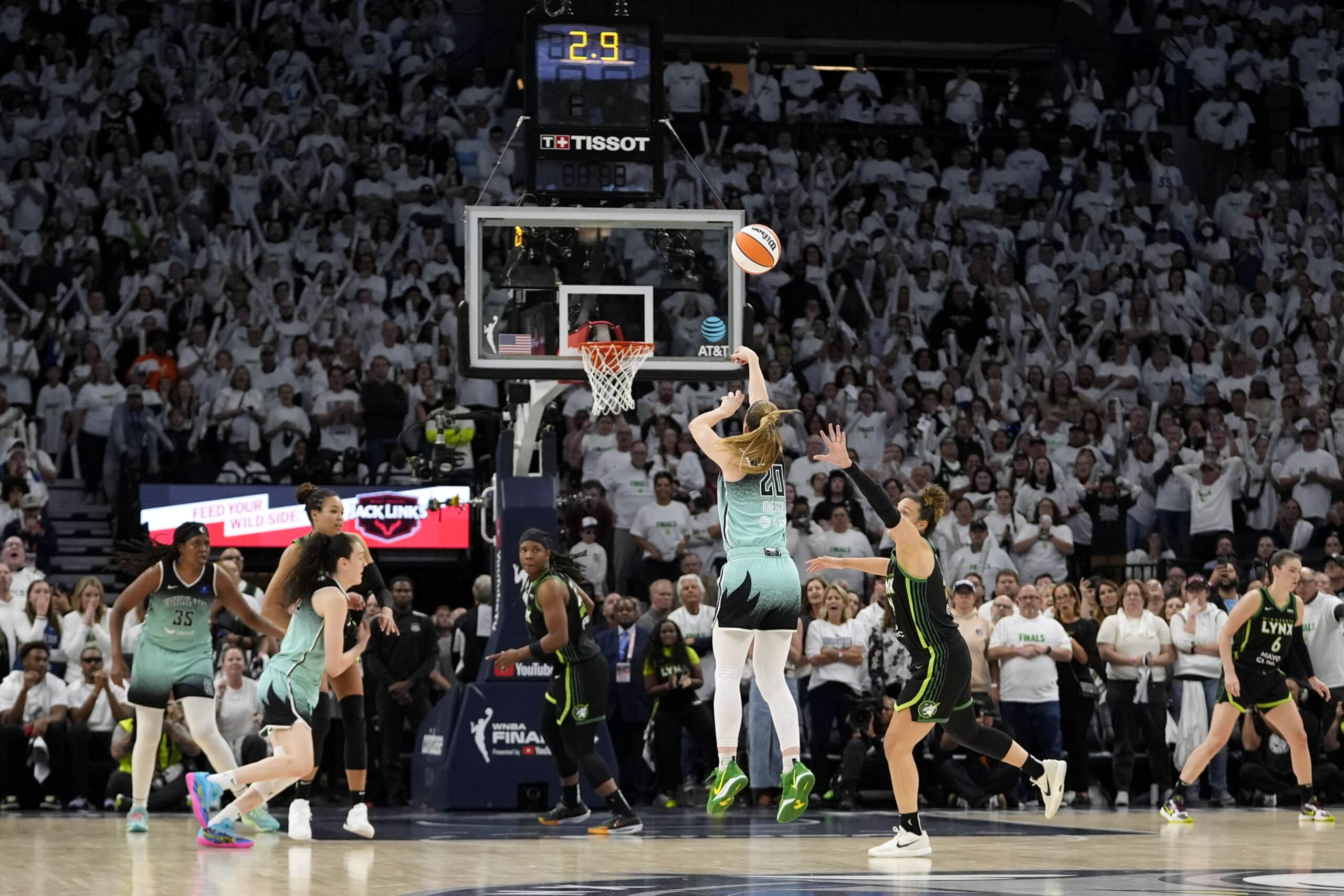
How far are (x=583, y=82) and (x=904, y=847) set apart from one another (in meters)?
6.81

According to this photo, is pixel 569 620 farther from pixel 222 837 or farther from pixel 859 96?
pixel 859 96

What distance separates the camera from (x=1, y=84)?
954 inches

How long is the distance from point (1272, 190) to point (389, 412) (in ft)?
46.0

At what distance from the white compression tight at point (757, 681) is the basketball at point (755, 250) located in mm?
2552

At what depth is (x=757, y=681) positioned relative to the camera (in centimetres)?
1034

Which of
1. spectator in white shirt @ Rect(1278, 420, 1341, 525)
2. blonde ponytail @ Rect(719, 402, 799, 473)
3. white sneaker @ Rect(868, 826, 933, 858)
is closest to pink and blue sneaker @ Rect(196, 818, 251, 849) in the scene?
white sneaker @ Rect(868, 826, 933, 858)

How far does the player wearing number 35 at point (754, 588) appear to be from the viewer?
10.1 metres

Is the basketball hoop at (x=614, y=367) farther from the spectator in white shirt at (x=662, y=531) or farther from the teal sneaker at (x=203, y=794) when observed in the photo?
the spectator in white shirt at (x=662, y=531)

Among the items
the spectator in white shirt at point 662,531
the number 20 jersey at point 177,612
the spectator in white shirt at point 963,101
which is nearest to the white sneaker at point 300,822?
the number 20 jersey at point 177,612

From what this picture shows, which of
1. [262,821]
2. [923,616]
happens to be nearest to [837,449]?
[923,616]

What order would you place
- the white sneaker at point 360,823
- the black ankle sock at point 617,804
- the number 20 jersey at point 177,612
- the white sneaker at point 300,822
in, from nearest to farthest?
the white sneaker at point 300,822
the white sneaker at point 360,823
the number 20 jersey at point 177,612
the black ankle sock at point 617,804

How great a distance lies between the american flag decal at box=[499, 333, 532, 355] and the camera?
14.7 m

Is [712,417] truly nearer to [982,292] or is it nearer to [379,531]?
[379,531]

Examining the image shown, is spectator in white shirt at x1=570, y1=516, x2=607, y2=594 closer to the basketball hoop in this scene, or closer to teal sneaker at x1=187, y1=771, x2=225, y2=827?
the basketball hoop
